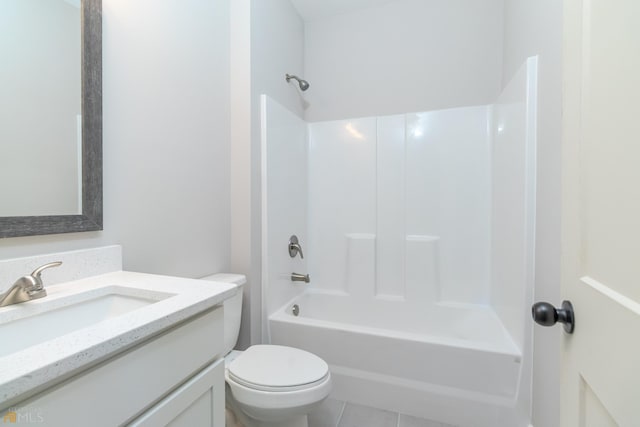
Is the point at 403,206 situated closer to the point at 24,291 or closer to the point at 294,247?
the point at 294,247

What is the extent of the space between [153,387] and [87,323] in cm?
36

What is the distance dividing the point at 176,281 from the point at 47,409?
453 mm

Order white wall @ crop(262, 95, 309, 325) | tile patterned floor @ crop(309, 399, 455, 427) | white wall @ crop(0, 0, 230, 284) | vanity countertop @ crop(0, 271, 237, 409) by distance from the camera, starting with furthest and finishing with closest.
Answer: white wall @ crop(262, 95, 309, 325) < tile patterned floor @ crop(309, 399, 455, 427) < white wall @ crop(0, 0, 230, 284) < vanity countertop @ crop(0, 271, 237, 409)

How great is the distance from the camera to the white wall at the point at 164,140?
1004 millimetres

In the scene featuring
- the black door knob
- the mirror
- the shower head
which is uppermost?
the shower head

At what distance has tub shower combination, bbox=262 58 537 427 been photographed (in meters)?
1.36

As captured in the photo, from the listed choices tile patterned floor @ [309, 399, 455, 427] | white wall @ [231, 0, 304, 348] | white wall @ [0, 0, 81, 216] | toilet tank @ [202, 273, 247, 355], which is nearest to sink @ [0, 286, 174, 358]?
white wall @ [0, 0, 81, 216]

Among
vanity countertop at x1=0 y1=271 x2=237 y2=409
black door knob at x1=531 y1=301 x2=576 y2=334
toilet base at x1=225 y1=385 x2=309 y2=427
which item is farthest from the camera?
toilet base at x1=225 y1=385 x2=309 y2=427

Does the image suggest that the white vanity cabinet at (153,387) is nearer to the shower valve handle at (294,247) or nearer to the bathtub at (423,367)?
the bathtub at (423,367)

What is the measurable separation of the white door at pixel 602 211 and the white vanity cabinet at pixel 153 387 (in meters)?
0.83

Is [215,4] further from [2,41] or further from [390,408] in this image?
[390,408]

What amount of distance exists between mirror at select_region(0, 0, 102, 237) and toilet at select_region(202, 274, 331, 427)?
2.56 ft

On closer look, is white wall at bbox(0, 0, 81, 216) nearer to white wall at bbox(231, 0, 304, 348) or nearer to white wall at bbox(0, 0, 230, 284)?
white wall at bbox(0, 0, 230, 284)

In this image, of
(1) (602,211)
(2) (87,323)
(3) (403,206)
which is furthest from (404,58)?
(2) (87,323)
